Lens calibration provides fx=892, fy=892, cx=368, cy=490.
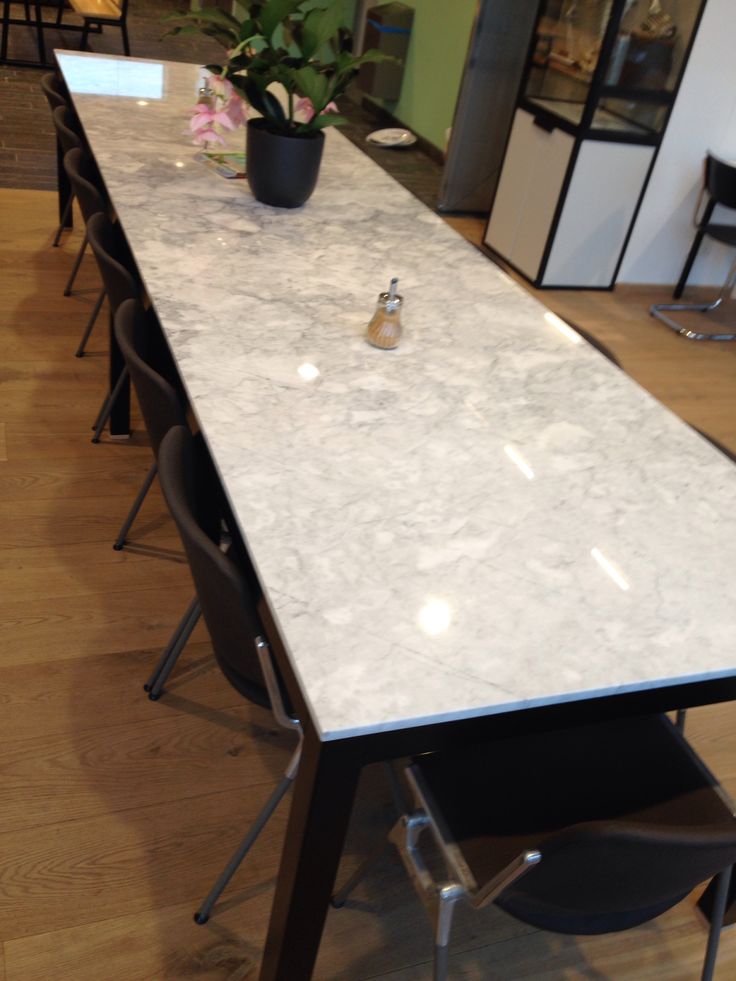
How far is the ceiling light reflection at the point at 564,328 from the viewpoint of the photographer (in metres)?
2.03

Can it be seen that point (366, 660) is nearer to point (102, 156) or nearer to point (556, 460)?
point (556, 460)

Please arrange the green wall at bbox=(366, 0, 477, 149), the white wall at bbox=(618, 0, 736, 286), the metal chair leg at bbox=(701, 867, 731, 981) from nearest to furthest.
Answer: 1. the metal chair leg at bbox=(701, 867, 731, 981)
2. the white wall at bbox=(618, 0, 736, 286)
3. the green wall at bbox=(366, 0, 477, 149)

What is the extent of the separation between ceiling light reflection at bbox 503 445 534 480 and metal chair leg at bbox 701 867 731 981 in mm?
656

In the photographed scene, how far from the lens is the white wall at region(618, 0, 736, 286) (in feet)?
13.6

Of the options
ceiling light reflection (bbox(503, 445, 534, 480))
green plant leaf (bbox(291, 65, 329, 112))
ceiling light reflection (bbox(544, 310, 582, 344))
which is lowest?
ceiling light reflection (bbox(544, 310, 582, 344))

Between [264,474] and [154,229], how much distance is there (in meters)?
1.06

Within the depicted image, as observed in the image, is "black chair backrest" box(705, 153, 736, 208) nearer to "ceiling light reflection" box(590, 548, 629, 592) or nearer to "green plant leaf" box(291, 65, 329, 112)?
"green plant leaf" box(291, 65, 329, 112)

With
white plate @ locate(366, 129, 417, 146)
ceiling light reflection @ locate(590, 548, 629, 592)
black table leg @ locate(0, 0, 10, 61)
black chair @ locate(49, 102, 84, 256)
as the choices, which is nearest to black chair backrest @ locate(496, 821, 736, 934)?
ceiling light reflection @ locate(590, 548, 629, 592)

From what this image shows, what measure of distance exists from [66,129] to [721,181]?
119 inches

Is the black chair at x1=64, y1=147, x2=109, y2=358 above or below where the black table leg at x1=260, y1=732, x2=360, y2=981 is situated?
above

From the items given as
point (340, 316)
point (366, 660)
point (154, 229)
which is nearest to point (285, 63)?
point (154, 229)

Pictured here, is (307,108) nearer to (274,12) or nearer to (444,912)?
(274,12)

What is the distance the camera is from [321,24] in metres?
2.17

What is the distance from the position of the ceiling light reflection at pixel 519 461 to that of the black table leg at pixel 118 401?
1.42m
